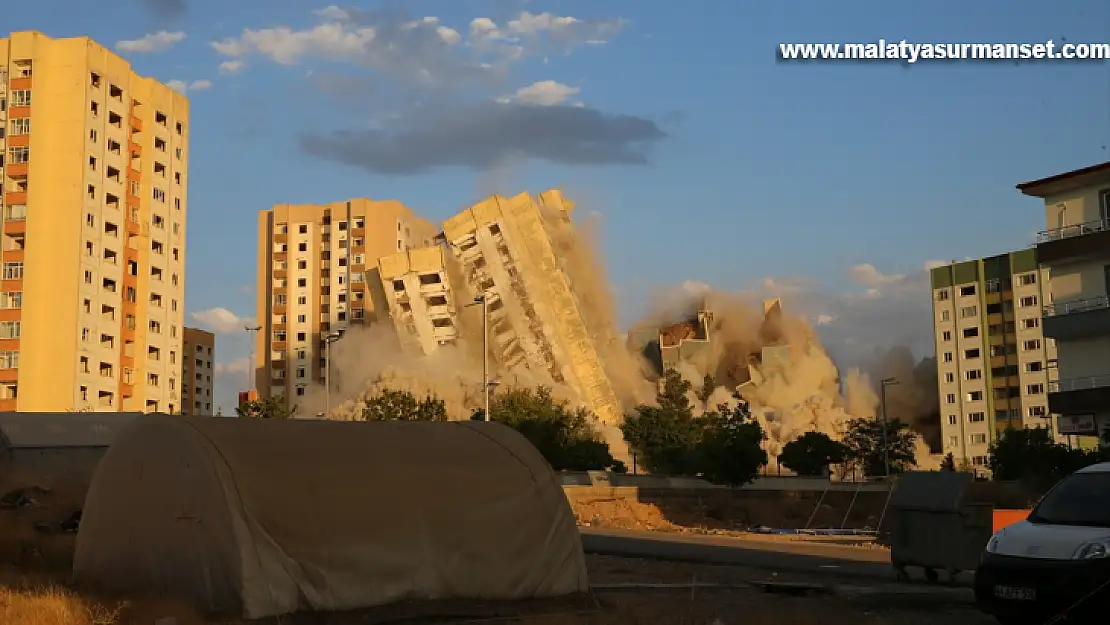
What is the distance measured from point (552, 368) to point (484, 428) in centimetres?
9612

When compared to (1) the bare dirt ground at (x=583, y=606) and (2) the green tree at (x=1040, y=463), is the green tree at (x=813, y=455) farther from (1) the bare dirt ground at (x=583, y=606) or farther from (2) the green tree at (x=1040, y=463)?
(1) the bare dirt ground at (x=583, y=606)

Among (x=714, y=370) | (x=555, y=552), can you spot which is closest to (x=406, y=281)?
(x=714, y=370)

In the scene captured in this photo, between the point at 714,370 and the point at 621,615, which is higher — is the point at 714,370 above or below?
above

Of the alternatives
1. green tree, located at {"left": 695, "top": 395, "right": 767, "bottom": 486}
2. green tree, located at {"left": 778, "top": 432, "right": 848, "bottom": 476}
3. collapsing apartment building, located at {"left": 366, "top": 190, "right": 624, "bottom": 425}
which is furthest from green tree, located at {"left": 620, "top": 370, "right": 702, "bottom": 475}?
collapsing apartment building, located at {"left": 366, "top": 190, "right": 624, "bottom": 425}

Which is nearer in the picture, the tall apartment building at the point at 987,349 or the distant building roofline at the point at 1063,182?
the distant building roofline at the point at 1063,182

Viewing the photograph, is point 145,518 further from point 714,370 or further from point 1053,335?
point 714,370

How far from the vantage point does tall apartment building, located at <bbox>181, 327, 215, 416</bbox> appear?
183 meters

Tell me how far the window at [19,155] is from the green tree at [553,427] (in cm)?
4119

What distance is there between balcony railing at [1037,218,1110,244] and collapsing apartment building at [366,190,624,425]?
211ft

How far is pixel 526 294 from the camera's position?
113750 mm

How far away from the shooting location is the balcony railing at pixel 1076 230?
50062 millimetres

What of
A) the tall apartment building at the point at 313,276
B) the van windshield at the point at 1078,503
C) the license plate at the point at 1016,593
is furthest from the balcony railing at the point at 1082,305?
the tall apartment building at the point at 313,276

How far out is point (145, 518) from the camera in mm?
14812

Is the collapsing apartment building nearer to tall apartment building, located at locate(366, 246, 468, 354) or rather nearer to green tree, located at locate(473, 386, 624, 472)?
tall apartment building, located at locate(366, 246, 468, 354)
